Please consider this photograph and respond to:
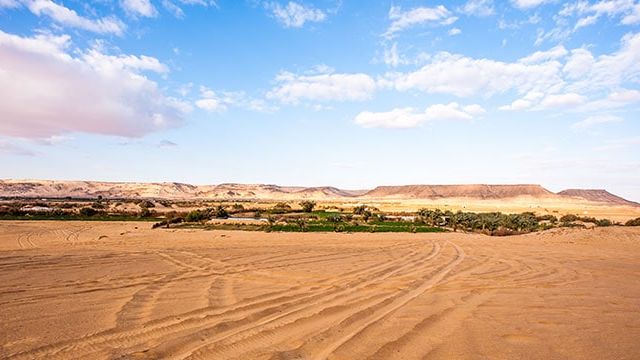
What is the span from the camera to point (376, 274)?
39.3ft

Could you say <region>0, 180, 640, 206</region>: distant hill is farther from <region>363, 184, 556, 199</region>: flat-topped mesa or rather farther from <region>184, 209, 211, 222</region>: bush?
<region>184, 209, 211, 222</region>: bush

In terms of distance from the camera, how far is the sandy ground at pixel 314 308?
5.74m

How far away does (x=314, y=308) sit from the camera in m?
7.98

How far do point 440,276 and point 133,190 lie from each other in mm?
189207

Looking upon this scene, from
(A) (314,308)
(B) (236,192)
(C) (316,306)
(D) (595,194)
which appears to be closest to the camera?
(A) (314,308)

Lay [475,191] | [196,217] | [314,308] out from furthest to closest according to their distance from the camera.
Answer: [475,191] → [196,217] → [314,308]

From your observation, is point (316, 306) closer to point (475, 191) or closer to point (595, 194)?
point (475, 191)

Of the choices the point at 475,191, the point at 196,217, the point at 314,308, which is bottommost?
the point at 314,308

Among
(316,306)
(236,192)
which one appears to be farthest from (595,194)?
(316,306)

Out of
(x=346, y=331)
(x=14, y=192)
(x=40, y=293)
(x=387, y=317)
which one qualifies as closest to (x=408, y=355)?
(x=346, y=331)

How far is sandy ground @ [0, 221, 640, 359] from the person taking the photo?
574cm

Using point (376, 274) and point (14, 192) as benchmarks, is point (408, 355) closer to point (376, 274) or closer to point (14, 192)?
point (376, 274)

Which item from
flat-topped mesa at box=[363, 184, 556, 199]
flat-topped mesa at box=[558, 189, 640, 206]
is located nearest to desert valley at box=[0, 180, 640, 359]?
flat-topped mesa at box=[363, 184, 556, 199]

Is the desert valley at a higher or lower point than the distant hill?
lower
